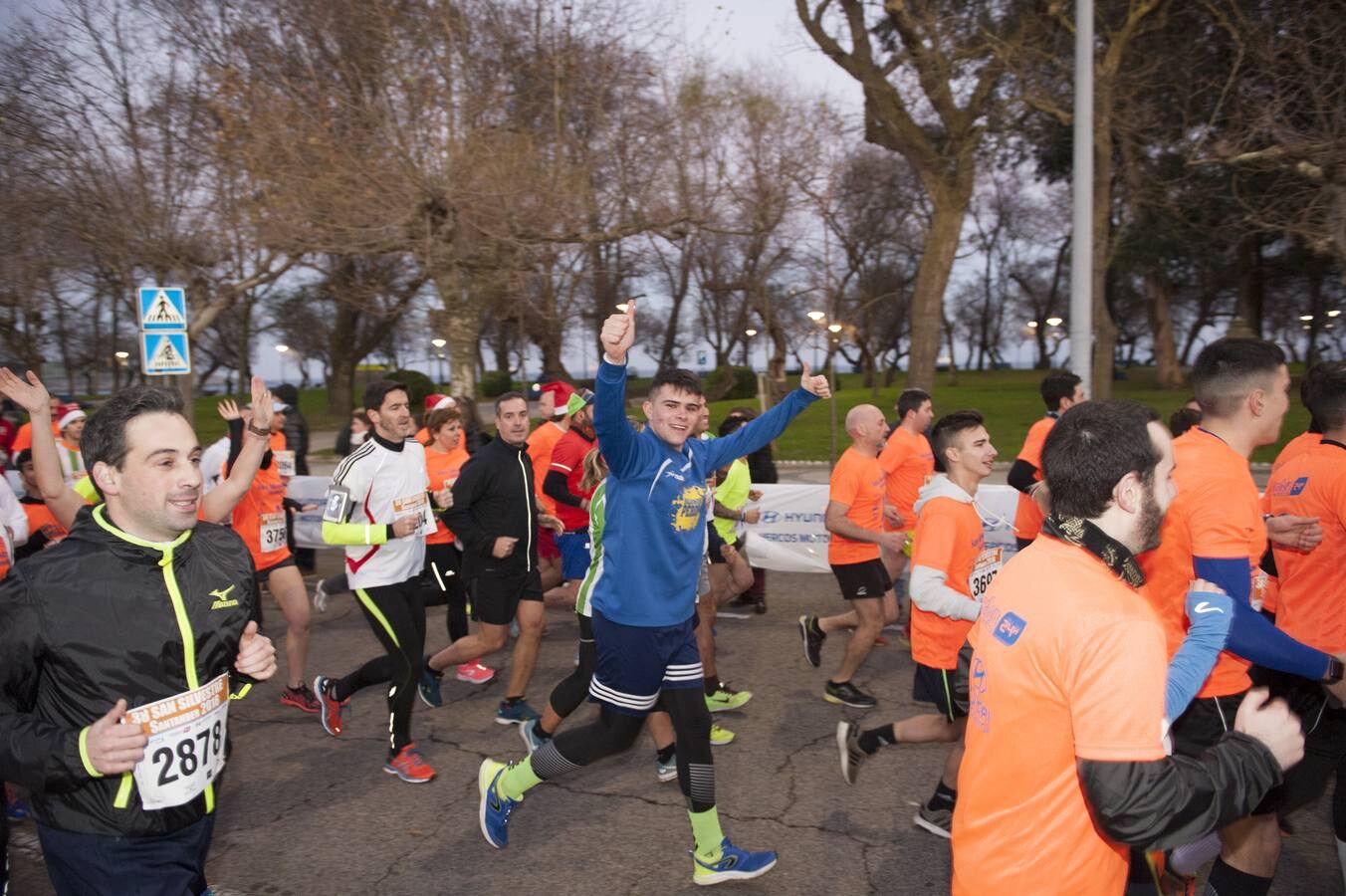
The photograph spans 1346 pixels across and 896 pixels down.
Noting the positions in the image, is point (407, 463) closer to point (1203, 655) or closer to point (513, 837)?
point (513, 837)

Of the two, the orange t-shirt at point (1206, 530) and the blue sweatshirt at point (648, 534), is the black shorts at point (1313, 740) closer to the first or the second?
the orange t-shirt at point (1206, 530)

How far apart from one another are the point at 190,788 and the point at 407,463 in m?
2.98

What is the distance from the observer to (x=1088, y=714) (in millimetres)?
1898

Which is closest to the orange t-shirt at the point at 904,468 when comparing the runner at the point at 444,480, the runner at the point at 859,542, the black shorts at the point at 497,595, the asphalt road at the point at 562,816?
the runner at the point at 859,542

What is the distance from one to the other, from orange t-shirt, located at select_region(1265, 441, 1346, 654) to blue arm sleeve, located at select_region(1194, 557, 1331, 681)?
622 mm

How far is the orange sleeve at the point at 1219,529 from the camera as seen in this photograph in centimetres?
295

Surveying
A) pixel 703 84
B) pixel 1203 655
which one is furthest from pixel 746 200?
pixel 1203 655

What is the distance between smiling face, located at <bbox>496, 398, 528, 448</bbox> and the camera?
6078 mm

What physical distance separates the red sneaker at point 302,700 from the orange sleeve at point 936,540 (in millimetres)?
4129

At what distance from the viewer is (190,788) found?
2574mm

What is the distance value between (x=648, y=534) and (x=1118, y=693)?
8.04 feet

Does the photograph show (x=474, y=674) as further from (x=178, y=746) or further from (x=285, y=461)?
(x=178, y=746)

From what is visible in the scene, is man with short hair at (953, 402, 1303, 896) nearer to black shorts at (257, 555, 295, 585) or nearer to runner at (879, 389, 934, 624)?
runner at (879, 389, 934, 624)

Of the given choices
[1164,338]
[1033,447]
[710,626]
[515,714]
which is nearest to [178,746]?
[515,714]
